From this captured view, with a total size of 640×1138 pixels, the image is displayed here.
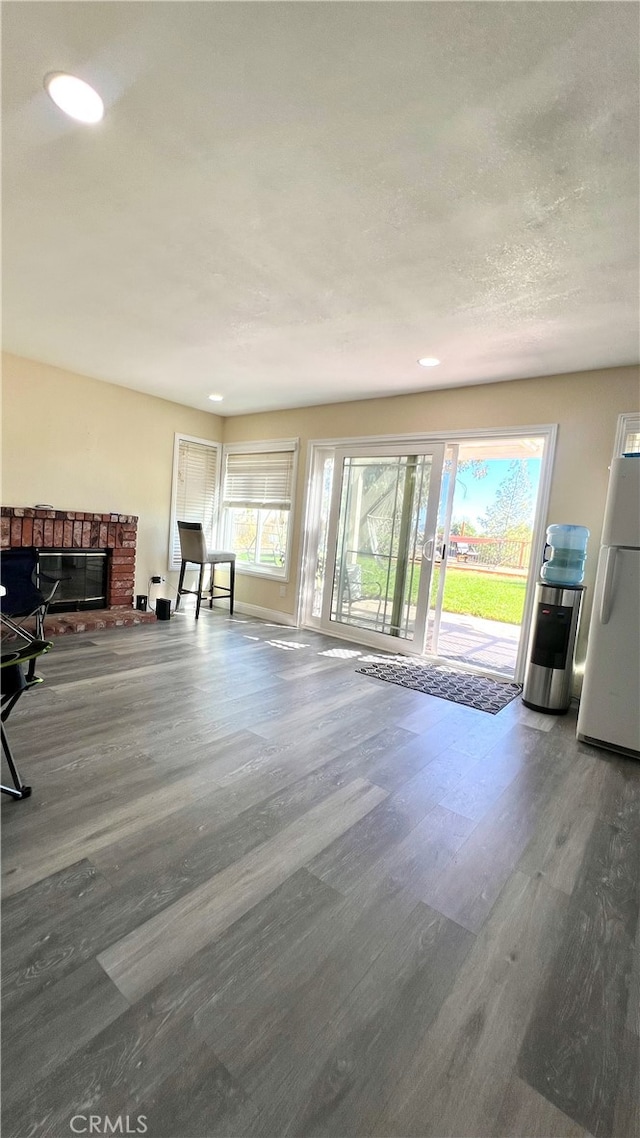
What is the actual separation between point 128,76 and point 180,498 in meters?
4.62

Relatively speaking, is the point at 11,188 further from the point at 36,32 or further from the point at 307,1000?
the point at 307,1000

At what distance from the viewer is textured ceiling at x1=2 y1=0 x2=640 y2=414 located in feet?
3.89

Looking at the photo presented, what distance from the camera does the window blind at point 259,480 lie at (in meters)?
5.51

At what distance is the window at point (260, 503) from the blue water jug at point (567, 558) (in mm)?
2997

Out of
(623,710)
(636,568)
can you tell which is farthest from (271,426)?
(623,710)

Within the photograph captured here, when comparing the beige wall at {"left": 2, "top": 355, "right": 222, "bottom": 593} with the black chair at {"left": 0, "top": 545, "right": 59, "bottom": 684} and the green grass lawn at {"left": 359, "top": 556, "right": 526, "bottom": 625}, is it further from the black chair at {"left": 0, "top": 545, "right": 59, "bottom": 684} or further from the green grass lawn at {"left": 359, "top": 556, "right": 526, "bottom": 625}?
the green grass lawn at {"left": 359, "top": 556, "right": 526, "bottom": 625}

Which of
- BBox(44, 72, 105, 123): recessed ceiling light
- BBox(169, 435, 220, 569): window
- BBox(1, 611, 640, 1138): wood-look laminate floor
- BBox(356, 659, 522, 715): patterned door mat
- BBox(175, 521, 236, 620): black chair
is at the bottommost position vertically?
BBox(1, 611, 640, 1138): wood-look laminate floor

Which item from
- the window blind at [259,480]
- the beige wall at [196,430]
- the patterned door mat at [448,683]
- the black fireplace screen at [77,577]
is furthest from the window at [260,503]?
the patterned door mat at [448,683]

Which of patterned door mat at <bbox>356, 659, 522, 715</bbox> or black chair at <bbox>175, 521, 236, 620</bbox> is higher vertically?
black chair at <bbox>175, 521, 236, 620</bbox>

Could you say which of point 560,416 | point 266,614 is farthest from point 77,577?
point 560,416

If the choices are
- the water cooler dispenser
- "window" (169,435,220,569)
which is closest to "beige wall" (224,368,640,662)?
the water cooler dispenser

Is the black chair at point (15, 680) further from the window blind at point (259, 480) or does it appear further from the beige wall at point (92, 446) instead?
the window blind at point (259, 480)

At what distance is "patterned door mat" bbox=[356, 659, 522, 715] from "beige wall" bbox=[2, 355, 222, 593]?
10.5 feet

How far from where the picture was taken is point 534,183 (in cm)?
161
